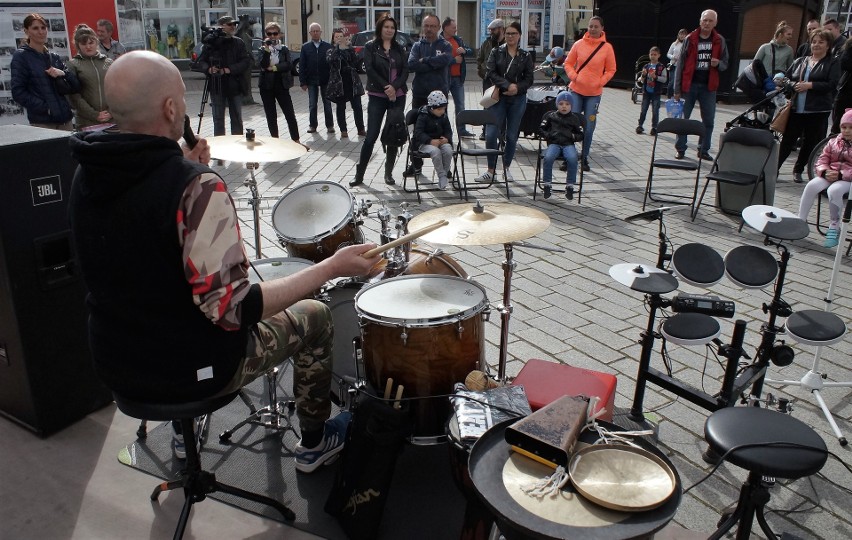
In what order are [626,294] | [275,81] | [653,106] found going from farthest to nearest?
[653,106]
[275,81]
[626,294]

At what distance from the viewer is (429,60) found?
9211 mm

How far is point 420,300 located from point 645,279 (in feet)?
3.64

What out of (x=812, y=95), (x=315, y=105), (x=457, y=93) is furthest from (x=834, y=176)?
(x=315, y=105)

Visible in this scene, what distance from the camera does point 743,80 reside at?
11.3 meters

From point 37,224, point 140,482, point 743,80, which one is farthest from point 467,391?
point 743,80

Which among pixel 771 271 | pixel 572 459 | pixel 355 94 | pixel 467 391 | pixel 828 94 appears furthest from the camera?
pixel 355 94

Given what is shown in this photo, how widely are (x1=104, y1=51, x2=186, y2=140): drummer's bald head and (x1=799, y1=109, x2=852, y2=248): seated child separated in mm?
6043

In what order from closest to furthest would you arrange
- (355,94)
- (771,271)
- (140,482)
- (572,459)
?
(572,459), (140,482), (771,271), (355,94)

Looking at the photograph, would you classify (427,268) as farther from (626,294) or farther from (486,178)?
(486,178)

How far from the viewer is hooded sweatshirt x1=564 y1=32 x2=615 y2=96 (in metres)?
9.12

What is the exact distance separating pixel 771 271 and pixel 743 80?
911 centimetres

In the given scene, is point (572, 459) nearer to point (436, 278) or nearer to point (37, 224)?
point (436, 278)

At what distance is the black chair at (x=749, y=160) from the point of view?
23.1ft

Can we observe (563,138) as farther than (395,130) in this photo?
No
